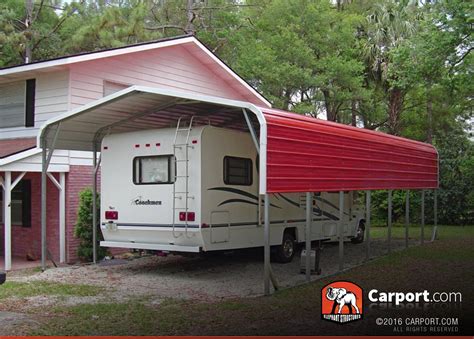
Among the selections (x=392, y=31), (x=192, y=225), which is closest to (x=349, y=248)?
(x=192, y=225)

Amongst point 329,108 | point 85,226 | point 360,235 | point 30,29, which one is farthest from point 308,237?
point 329,108

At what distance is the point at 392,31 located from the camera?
2558cm

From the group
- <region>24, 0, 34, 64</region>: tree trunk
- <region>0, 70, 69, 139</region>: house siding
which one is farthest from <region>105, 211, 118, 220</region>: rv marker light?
<region>24, 0, 34, 64</region>: tree trunk

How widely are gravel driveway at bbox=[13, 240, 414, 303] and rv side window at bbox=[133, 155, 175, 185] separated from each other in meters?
1.92

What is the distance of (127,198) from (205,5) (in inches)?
771

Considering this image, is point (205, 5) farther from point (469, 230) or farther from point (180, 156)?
point (180, 156)

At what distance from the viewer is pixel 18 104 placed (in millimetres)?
15273

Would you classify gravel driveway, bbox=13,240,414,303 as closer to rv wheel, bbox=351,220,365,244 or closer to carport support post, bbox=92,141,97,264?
carport support post, bbox=92,141,97,264

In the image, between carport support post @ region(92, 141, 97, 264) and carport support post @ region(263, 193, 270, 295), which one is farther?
carport support post @ region(92, 141, 97, 264)

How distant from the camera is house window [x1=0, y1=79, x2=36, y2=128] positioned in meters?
15.0

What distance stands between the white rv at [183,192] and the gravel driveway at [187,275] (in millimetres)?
647

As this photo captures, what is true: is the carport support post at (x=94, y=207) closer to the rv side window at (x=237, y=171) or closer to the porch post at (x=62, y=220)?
the porch post at (x=62, y=220)

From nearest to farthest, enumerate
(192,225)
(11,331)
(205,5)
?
(11,331)
(192,225)
(205,5)

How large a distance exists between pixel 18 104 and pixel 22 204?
265 centimetres
